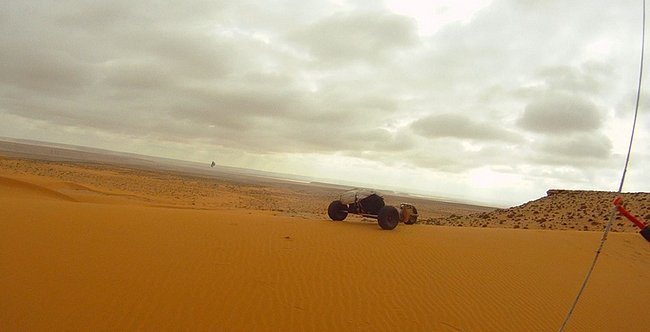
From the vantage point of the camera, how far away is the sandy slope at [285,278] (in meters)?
5.00

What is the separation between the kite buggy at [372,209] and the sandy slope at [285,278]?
4.53 ft

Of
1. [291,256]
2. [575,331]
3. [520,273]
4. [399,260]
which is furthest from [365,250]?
[575,331]

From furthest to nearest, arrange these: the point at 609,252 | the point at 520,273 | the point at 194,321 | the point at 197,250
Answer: the point at 609,252
the point at 520,273
the point at 197,250
the point at 194,321

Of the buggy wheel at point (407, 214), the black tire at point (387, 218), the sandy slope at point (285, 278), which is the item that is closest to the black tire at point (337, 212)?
the buggy wheel at point (407, 214)

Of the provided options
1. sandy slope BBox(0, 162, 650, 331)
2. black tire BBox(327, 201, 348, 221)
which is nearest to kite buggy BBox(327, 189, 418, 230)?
black tire BBox(327, 201, 348, 221)

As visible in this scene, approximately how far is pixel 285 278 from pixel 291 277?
13cm

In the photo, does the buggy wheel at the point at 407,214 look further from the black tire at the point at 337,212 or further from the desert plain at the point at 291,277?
the black tire at the point at 337,212

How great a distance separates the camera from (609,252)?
35.8 ft

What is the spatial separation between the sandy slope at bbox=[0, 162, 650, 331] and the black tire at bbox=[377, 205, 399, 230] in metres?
1.26

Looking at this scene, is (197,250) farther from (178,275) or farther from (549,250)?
(549,250)

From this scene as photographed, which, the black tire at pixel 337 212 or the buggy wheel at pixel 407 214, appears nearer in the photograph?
the buggy wheel at pixel 407 214

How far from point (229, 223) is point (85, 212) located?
13.9 feet

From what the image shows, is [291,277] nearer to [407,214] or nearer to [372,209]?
[372,209]

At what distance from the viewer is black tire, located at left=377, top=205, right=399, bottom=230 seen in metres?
12.8
